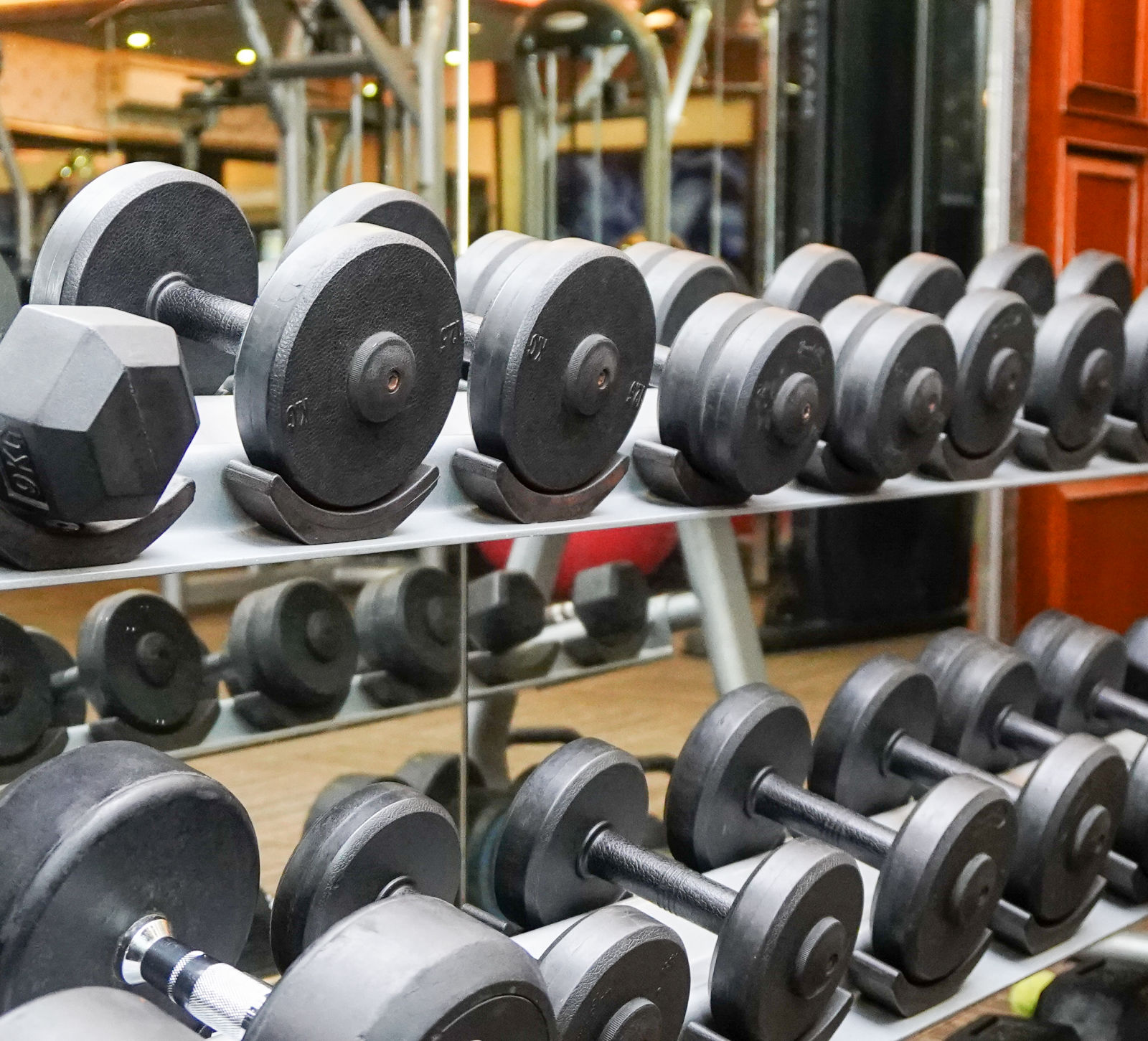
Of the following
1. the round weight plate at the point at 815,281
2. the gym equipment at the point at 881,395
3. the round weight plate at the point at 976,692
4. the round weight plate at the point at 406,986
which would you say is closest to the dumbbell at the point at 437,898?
the round weight plate at the point at 406,986

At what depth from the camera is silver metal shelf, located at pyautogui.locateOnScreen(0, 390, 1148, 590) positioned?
81 centimetres

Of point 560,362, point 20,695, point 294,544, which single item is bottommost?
point 20,695

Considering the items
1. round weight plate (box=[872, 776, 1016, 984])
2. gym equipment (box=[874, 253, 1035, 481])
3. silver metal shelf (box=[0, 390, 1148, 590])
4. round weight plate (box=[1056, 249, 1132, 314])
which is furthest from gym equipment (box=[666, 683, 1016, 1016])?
round weight plate (box=[1056, 249, 1132, 314])

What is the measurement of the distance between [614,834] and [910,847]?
270 mm

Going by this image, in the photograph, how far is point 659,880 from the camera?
45.7 inches

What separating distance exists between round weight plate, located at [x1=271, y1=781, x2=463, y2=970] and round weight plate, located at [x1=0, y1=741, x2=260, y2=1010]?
121 mm

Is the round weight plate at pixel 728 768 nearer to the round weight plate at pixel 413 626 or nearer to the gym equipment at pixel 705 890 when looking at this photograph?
the gym equipment at pixel 705 890

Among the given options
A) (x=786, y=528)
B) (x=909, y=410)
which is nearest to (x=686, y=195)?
(x=786, y=528)

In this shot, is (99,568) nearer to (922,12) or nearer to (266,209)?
(266,209)

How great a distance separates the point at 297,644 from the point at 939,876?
731 millimetres

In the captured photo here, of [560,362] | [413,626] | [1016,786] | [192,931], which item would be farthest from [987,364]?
[192,931]

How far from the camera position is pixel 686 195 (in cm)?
223

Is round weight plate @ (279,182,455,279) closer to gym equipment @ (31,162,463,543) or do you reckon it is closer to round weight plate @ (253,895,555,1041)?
gym equipment @ (31,162,463,543)

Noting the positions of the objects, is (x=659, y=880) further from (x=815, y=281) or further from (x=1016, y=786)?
(x=815, y=281)
